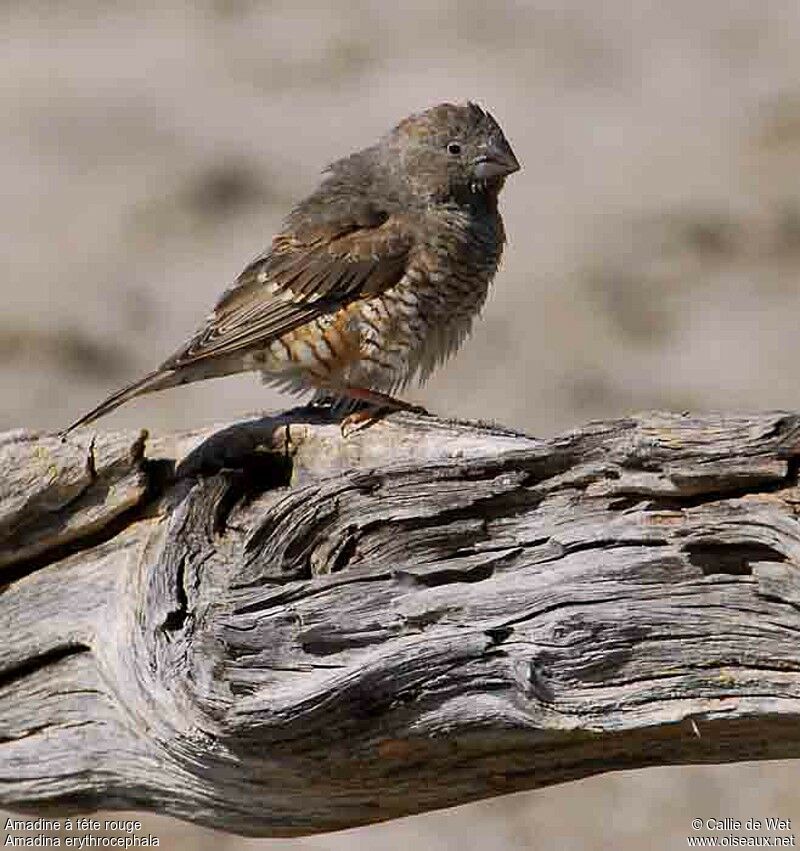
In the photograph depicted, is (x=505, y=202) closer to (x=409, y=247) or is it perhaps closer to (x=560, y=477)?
(x=409, y=247)

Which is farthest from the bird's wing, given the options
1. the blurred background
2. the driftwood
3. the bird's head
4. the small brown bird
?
the blurred background

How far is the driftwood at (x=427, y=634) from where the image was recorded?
466 centimetres

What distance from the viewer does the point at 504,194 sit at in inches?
376

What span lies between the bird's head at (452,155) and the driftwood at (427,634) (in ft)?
4.90

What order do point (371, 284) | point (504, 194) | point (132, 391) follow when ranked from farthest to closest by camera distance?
1. point (504, 194)
2. point (371, 284)
3. point (132, 391)

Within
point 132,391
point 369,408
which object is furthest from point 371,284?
point 132,391

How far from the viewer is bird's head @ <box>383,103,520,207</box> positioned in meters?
6.68

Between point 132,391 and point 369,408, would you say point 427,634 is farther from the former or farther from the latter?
point 132,391

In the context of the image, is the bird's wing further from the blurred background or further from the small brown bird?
the blurred background

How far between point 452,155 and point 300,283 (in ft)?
2.32

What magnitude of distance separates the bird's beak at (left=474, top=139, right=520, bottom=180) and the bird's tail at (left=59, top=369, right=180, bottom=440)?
1.16 metres

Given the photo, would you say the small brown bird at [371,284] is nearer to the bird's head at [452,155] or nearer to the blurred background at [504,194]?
the bird's head at [452,155]

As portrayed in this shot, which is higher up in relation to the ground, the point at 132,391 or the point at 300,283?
the point at 300,283

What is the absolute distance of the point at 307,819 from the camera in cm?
507
